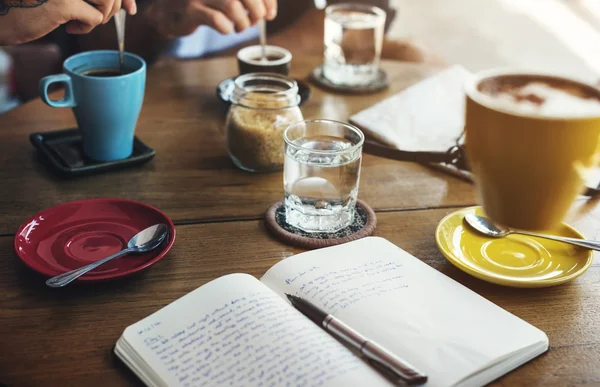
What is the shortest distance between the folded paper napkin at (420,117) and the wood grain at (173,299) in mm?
284

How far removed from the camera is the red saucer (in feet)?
2.54

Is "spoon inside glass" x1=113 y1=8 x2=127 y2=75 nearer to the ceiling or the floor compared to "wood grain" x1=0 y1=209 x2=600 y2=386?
nearer to the ceiling

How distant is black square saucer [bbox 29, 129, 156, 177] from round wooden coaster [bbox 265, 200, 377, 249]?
264 millimetres

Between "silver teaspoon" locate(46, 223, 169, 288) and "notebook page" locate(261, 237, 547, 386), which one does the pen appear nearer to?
"notebook page" locate(261, 237, 547, 386)

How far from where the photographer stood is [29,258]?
0.77 m

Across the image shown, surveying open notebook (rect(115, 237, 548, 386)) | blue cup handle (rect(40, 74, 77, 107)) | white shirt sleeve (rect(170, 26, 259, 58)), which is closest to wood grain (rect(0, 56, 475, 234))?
blue cup handle (rect(40, 74, 77, 107))

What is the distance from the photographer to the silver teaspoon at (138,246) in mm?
725

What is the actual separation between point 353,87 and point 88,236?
2.33 ft

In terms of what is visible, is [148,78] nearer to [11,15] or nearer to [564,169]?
[11,15]

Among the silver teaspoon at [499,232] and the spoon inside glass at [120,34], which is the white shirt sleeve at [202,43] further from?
the silver teaspoon at [499,232]

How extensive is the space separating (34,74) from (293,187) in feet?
4.99

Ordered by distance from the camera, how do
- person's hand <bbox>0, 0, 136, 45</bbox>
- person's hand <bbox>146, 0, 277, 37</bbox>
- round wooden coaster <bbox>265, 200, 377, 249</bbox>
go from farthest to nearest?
person's hand <bbox>146, 0, 277, 37</bbox> → person's hand <bbox>0, 0, 136, 45</bbox> → round wooden coaster <bbox>265, 200, 377, 249</bbox>

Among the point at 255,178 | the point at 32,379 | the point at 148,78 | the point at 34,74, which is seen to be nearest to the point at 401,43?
the point at 148,78

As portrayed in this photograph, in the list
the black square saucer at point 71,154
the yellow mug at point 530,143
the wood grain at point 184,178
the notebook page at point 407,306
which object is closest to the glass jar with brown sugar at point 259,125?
the wood grain at point 184,178
